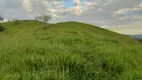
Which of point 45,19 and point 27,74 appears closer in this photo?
point 27,74

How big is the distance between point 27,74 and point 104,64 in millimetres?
4202

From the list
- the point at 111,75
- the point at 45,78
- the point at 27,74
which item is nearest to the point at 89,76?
the point at 111,75

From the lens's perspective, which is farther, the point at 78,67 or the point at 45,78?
the point at 78,67

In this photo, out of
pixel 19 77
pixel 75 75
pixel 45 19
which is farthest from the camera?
pixel 45 19

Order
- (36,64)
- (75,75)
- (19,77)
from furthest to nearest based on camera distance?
(36,64) < (75,75) < (19,77)

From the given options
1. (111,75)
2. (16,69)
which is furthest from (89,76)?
(16,69)

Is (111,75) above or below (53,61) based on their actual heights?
below

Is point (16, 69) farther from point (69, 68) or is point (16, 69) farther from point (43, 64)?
point (69, 68)

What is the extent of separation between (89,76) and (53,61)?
164 centimetres

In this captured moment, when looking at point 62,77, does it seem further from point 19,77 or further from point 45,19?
point 45,19

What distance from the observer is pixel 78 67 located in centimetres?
712

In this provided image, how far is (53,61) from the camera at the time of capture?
298 inches

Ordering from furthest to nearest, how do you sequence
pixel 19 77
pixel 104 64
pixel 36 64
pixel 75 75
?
1. pixel 104 64
2. pixel 36 64
3. pixel 75 75
4. pixel 19 77

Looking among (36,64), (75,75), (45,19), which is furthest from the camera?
(45,19)
